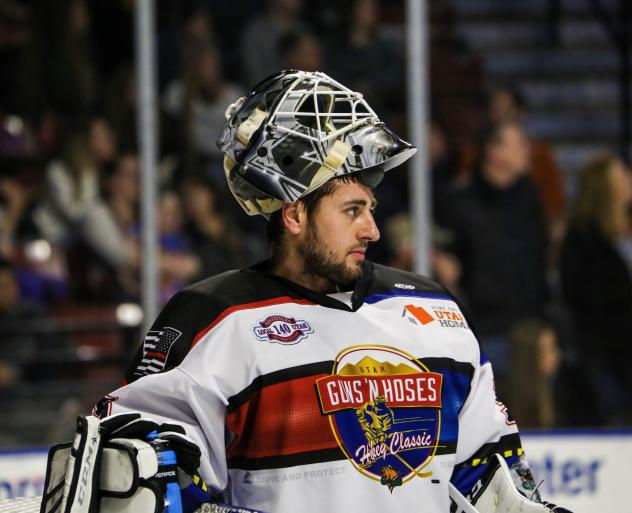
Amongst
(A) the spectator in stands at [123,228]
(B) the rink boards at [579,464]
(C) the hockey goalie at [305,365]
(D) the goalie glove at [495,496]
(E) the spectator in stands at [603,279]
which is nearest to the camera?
(C) the hockey goalie at [305,365]

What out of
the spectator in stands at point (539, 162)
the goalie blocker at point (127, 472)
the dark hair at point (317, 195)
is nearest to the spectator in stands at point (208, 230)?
the spectator in stands at point (539, 162)

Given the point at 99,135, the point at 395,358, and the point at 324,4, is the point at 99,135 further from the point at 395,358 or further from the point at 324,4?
the point at 395,358

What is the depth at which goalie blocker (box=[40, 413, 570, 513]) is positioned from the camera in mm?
1530

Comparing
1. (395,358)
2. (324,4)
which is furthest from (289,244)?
(324,4)

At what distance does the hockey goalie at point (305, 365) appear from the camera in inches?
65.2

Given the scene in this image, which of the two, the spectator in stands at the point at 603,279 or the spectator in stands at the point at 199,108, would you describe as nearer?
the spectator in stands at the point at 603,279

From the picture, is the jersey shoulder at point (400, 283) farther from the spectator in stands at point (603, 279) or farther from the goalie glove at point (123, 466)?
the spectator in stands at point (603, 279)

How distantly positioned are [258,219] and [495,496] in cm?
288

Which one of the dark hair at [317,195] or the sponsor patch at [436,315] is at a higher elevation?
the dark hair at [317,195]

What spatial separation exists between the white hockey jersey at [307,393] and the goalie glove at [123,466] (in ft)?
0.23

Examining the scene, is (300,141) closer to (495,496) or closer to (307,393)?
(307,393)

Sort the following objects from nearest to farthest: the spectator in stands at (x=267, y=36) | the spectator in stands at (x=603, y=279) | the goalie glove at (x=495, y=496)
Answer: the goalie glove at (x=495, y=496) → the spectator in stands at (x=603, y=279) → the spectator in stands at (x=267, y=36)

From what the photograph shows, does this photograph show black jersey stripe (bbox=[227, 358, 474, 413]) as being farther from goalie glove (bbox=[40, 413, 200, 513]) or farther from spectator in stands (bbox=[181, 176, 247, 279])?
spectator in stands (bbox=[181, 176, 247, 279])

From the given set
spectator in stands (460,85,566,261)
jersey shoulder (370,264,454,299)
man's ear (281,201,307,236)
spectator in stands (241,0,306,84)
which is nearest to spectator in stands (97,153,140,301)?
spectator in stands (241,0,306,84)
